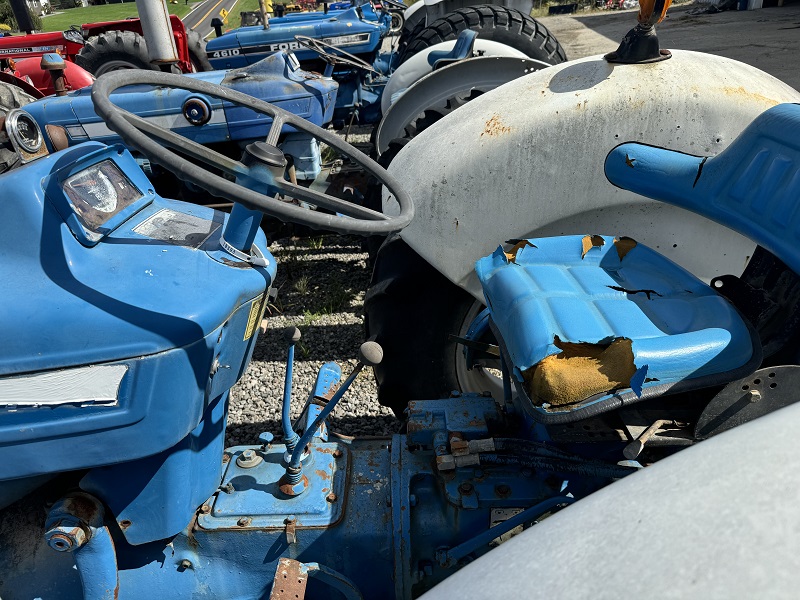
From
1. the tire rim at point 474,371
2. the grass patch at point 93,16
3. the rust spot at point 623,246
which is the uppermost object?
the rust spot at point 623,246

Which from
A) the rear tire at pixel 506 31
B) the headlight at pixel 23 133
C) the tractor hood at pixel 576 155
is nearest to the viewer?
the headlight at pixel 23 133

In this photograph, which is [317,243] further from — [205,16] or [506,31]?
[205,16]

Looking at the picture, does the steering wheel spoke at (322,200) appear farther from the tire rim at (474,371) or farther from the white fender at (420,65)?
the white fender at (420,65)

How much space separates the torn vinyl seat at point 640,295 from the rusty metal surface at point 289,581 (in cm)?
58

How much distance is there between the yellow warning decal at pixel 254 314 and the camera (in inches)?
46.8

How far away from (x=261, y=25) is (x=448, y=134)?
5389 millimetres

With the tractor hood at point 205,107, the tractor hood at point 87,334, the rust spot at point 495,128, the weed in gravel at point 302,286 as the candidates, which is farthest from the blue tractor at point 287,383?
the tractor hood at point 205,107

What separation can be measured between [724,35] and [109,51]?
33.5 ft

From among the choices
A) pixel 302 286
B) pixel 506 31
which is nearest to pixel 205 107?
pixel 302 286

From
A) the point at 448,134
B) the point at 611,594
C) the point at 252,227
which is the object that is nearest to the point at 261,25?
the point at 448,134

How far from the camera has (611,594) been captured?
0.53 meters

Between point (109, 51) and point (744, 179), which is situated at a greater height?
point (744, 179)

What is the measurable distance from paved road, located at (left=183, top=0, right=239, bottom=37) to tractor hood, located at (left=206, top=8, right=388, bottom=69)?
471 inches

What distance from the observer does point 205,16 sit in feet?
78.5
